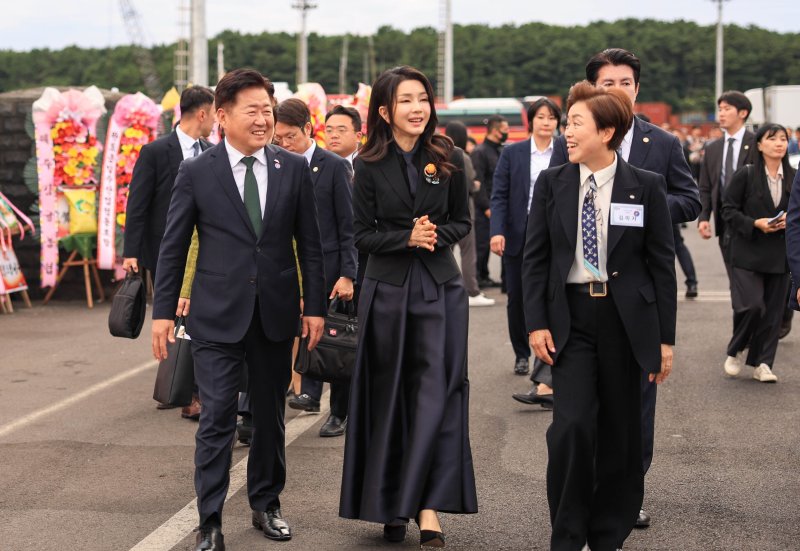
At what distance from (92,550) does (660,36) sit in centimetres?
11076

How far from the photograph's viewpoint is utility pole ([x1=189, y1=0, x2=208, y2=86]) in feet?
72.8

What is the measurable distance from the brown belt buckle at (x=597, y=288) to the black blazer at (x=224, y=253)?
1295 millimetres

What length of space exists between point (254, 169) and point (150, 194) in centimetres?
291

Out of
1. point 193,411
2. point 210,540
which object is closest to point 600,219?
point 210,540

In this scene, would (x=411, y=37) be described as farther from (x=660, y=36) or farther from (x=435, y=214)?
(x=435, y=214)

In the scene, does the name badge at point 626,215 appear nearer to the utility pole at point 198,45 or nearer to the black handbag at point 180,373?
the black handbag at point 180,373

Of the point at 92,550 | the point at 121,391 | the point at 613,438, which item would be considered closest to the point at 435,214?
the point at 613,438

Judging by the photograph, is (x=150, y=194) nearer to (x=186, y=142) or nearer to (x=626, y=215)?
(x=186, y=142)

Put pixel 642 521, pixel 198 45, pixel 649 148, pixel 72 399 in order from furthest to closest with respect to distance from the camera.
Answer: pixel 198 45
pixel 72 399
pixel 649 148
pixel 642 521

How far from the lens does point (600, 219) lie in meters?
4.68

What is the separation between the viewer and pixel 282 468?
5.24 metres

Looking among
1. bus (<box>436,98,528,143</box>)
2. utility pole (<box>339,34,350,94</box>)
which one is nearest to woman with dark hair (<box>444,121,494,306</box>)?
bus (<box>436,98,528,143</box>)

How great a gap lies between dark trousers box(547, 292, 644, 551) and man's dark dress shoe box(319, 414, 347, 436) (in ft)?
8.51

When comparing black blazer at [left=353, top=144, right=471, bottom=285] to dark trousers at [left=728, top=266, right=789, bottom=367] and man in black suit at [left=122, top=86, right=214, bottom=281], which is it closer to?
man in black suit at [left=122, top=86, right=214, bottom=281]
